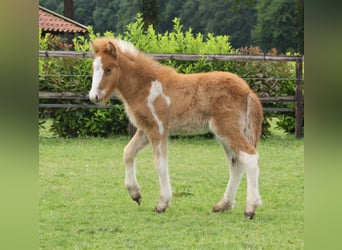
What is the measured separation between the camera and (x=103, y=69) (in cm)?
591

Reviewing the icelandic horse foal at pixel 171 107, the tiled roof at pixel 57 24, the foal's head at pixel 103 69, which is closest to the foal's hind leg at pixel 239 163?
the icelandic horse foal at pixel 171 107

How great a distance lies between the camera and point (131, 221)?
215 inches

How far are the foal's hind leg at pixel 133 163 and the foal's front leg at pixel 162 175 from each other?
0.80 ft

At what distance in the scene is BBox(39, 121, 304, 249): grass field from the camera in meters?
4.79

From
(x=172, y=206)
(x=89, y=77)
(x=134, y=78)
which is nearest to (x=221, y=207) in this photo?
(x=172, y=206)

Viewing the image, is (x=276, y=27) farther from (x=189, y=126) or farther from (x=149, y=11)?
(x=189, y=126)

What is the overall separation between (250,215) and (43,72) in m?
7.54

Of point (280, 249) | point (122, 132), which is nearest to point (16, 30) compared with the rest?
point (280, 249)

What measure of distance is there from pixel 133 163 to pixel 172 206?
0.58m

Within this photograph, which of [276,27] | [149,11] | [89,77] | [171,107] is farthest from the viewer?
[276,27]

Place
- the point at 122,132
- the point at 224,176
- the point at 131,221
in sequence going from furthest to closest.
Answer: the point at 122,132 → the point at 224,176 → the point at 131,221

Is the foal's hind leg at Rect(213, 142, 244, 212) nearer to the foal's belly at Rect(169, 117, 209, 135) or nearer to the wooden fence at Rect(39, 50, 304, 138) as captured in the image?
the foal's belly at Rect(169, 117, 209, 135)

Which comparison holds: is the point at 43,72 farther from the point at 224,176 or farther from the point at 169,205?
the point at 169,205

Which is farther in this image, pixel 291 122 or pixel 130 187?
pixel 291 122
